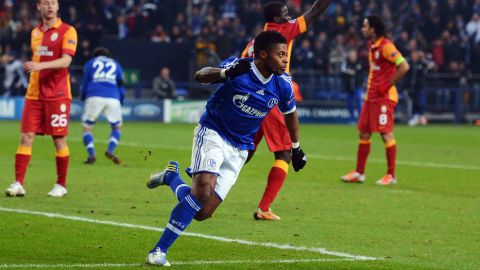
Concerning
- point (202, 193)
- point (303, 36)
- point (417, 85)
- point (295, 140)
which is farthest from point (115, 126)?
point (303, 36)

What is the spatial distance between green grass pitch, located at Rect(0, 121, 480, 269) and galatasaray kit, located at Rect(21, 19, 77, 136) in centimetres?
92

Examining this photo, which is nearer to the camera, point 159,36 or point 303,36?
point 159,36

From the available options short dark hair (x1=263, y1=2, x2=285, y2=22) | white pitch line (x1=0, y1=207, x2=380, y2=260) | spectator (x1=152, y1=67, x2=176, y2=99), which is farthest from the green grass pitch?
spectator (x1=152, y1=67, x2=176, y2=99)

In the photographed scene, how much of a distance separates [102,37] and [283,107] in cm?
2481

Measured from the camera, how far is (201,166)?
27.5ft

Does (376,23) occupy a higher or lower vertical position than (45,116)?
higher

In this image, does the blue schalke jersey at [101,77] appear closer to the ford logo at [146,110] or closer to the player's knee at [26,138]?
the player's knee at [26,138]

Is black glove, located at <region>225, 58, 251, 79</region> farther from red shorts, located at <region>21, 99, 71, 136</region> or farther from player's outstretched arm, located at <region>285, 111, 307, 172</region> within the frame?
red shorts, located at <region>21, 99, 71, 136</region>

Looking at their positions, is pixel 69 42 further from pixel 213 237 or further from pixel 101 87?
pixel 101 87

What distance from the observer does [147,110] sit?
1288 inches

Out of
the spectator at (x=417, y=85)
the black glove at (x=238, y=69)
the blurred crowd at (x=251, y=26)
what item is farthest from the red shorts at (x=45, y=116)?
the spectator at (x=417, y=85)

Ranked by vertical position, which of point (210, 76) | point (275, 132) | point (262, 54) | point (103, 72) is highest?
point (262, 54)

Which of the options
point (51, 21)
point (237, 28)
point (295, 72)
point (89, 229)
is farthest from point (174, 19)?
point (89, 229)

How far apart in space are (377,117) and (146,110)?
1751 cm
